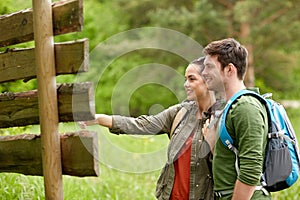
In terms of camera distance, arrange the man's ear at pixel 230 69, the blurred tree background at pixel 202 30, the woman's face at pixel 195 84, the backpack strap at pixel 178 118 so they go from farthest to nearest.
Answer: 1. the blurred tree background at pixel 202 30
2. the backpack strap at pixel 178 118
3. the woman's face at pixel 195 84
4. the man's ear at pixel 230 69

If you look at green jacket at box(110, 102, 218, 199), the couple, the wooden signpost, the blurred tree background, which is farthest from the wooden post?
the blurred tree background

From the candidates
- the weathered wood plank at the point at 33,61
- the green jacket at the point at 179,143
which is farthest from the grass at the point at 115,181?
the weathered wood plank at the point at 33,61

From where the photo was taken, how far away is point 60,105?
9.75 ft

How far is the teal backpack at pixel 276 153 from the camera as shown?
9.71ft

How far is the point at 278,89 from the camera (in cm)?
2592

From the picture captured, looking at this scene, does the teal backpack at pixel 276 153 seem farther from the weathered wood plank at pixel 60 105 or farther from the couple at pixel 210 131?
the weathered wood plank at pixel 60 105

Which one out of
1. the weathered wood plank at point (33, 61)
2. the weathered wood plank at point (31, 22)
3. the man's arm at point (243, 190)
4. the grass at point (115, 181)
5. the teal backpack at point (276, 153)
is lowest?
the grass at point (115, 181)

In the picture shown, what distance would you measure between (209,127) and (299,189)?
13.2ft

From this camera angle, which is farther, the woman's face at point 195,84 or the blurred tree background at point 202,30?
the blurred tree background at point 202,30

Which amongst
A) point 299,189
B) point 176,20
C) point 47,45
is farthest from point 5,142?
point 176,20

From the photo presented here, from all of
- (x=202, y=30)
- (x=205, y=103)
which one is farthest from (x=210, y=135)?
(x=202, y=30)

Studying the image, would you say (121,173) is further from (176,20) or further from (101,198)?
(176,20)

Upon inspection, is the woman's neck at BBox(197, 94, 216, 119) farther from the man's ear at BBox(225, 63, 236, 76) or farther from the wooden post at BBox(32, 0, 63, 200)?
the wooden post at BBox(32, 0, 63, 200)

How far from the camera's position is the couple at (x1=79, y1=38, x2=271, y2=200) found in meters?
2.89
